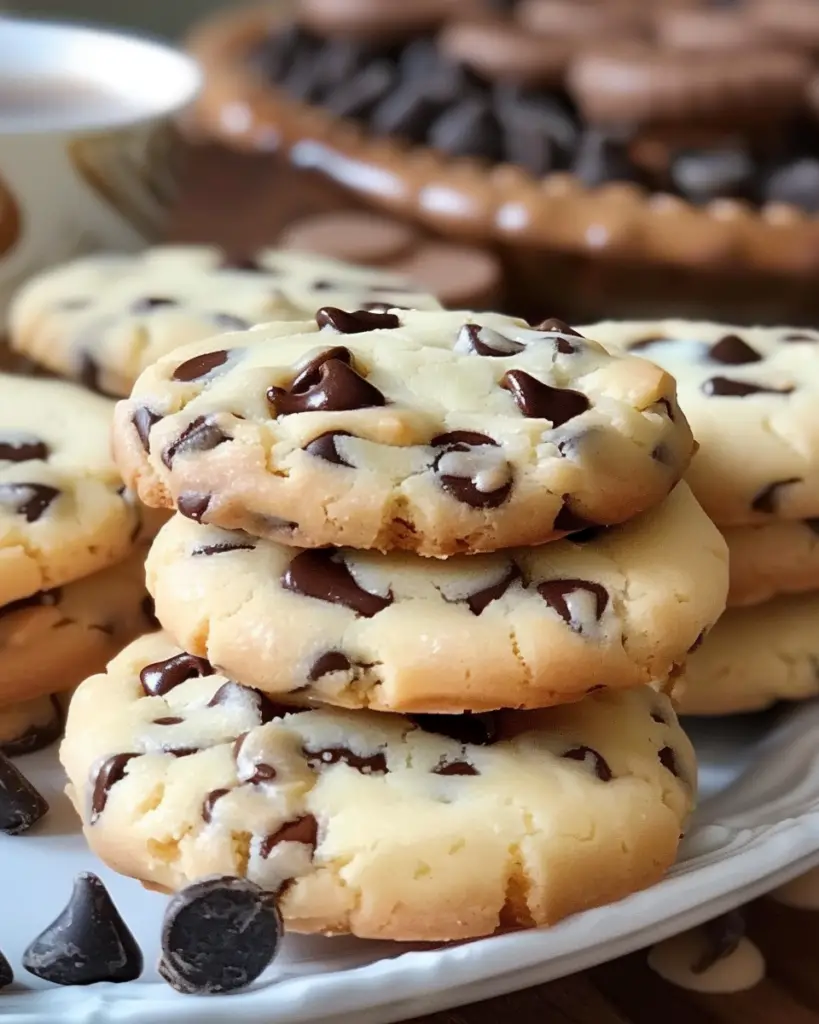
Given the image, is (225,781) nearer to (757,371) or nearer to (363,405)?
(363,405)

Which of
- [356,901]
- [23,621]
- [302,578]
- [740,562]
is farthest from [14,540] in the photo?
[740,562]

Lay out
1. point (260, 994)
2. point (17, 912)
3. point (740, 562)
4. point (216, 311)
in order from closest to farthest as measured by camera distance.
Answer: point (260, 994), point (17, 912), point (740, 562), point (216, 311)

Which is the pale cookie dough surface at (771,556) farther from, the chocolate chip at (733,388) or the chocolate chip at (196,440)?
the chocolate chip at (196,440)

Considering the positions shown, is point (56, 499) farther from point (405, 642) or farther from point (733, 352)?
point (733, 352)

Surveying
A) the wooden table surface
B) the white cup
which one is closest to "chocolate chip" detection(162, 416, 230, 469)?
the wooden table surface

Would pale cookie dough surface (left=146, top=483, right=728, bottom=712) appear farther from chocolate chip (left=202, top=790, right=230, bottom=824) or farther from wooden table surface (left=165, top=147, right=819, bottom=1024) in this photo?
wooden table surface (left=165, top=147, right=819, bottom=1024)

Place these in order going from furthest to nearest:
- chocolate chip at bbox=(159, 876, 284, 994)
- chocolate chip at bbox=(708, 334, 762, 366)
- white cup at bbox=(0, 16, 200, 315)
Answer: white cup at bbox=(0, 16, 200, 315) < chocolate chip at bbox=(708, 334, 762, 366) < chocolate chip at bbox=(159, 876, 284, 994)

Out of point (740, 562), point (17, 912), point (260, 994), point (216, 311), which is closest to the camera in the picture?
point (260, 994)

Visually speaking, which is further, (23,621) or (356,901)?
(23,621)
